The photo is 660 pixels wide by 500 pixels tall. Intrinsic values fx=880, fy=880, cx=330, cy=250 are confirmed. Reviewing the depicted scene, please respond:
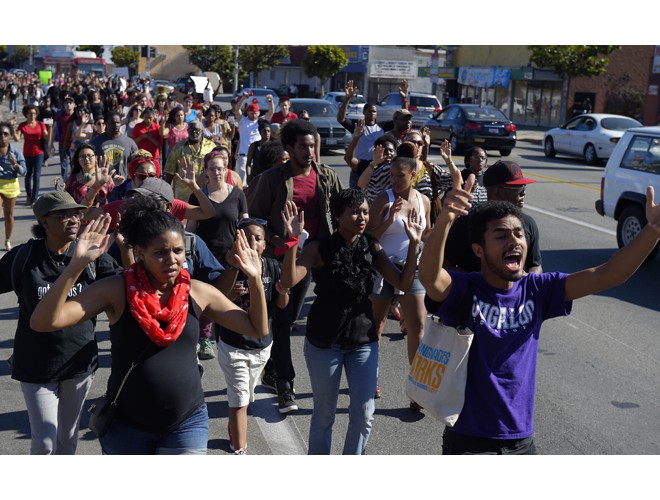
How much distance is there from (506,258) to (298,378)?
3.68 metres

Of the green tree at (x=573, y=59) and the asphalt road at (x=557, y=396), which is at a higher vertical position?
the green tree at (x=573, y=59)

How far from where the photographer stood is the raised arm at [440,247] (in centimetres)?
365

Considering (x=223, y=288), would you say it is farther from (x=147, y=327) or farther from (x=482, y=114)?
(x=482, y=114)

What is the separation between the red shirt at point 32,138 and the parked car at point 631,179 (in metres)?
8.90

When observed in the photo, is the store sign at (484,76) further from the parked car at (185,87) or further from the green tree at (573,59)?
the parked car at (185,87)

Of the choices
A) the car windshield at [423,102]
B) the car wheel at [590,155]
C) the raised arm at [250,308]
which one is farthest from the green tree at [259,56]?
the raised arm at [250,308]

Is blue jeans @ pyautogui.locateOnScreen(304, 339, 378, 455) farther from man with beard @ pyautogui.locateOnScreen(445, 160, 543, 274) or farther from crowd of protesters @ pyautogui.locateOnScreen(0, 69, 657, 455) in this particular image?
man with beard @ pyautogui.locateOnScreen(445, 160, 543, 274)

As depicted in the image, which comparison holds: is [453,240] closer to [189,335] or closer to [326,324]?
[326,324]

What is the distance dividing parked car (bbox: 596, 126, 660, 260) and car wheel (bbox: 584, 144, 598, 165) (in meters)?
13.3

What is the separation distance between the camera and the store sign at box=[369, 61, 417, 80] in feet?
155

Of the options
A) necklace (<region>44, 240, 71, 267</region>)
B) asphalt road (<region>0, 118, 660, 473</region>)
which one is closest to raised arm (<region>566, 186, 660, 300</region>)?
asphalt road (<region>0, 118, 660, 473</region>)

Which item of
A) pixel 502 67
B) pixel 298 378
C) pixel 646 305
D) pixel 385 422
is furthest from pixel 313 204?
pixel 502 67

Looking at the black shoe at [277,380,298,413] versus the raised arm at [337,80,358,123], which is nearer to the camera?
the black shoe at [277,380,298,413]

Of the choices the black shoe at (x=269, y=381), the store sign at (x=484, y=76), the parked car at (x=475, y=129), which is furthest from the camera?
Result: the store sign at (x=484, y=76)
